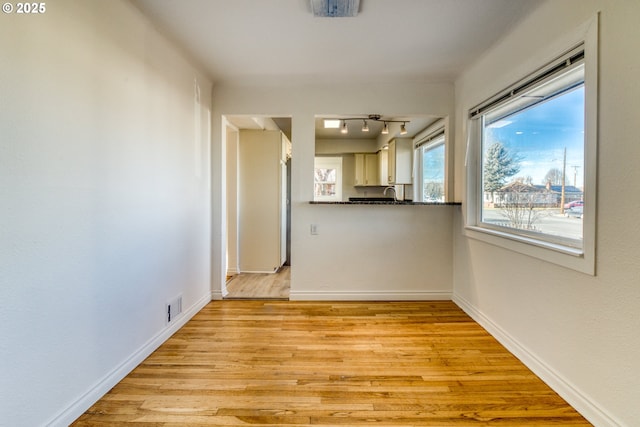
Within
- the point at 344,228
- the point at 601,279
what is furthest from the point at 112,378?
the point at 601,279

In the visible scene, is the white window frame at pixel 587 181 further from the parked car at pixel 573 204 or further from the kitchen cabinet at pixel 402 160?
the kitchen cabinet at pixel 402 160

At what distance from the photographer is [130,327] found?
6.48ft

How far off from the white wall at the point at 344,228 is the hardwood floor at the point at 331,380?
0.59 metres

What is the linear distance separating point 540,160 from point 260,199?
3408mm

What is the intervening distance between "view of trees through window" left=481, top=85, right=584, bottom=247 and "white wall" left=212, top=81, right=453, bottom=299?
28.2 inches

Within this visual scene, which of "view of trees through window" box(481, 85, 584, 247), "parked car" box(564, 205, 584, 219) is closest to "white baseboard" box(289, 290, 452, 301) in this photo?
"view of trees through window" box(481, 85, 584, 247)

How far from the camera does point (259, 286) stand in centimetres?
381

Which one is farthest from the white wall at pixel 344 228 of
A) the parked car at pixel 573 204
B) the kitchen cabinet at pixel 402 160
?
the kitchen cabinet at pixel 402 160

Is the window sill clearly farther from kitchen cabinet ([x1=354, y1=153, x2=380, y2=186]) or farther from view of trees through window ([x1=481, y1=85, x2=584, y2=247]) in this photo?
kitchen cabinet ([x1=354, y1=153, x2=380, y2=186])

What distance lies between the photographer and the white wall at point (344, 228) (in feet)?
10.6

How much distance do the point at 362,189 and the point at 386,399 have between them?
4864 millimetres

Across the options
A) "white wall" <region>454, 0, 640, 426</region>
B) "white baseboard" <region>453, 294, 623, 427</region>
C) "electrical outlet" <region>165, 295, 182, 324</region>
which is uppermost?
"white wall" <region>454, 0, 640, 426</region>

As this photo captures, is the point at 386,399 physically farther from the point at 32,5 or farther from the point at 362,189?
the point at 362,189

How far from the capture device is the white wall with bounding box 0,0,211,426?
1270mm
